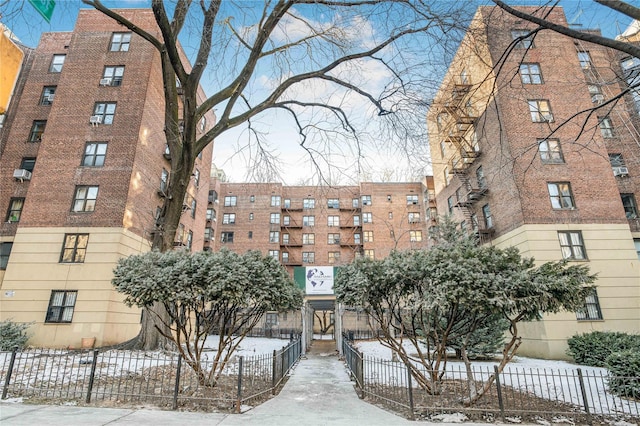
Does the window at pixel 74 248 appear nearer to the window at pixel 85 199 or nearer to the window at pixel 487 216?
the window at pixel 85 199

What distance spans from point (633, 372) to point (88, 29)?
32.4 meters

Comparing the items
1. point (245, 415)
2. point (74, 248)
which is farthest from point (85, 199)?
point (245, 415)

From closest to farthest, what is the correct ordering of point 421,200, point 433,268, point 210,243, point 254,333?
1. point 433,268
2. point 254,333
3. point 210,243
4. point 421,200

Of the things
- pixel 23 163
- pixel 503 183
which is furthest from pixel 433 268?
pixel 23 163

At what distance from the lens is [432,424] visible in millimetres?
6277

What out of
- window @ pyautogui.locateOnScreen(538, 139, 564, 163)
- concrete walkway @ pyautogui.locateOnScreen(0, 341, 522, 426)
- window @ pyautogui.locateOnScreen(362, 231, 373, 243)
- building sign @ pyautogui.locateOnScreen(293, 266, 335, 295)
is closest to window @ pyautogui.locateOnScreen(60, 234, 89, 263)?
concrete walkway @ pyautogui.locateOnScreen(0, 341, 522, 426)

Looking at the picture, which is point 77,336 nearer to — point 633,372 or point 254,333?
point 254,333

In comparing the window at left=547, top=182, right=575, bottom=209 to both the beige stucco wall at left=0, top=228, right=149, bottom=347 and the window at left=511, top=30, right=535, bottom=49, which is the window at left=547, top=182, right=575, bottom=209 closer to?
the window at left=511, top=30, right=535, bottom=49

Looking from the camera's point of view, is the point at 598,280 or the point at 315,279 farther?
the point at 315,279

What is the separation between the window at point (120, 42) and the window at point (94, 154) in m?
7.14

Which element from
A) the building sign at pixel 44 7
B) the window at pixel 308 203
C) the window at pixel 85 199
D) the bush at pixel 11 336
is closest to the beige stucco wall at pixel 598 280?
the building sign at pixel 44 7

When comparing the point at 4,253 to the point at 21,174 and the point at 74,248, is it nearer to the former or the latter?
the point at 21,174

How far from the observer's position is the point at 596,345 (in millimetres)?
14227

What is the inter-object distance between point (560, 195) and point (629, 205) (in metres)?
5.14
